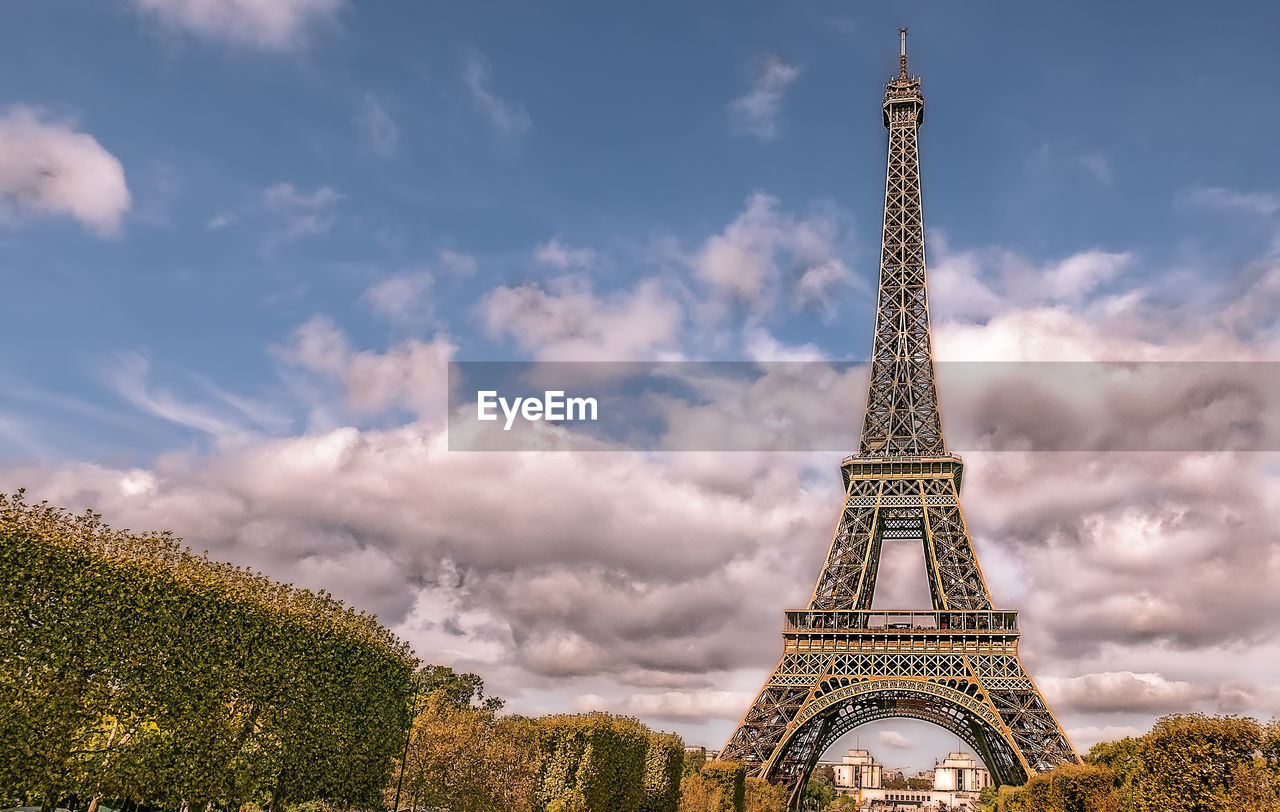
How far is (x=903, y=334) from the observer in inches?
2373

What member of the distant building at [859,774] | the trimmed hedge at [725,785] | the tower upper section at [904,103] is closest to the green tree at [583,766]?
the trimmed hedge at [725,785]

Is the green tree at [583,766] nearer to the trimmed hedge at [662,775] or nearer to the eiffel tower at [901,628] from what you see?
the trimmed hedge at [662,775]

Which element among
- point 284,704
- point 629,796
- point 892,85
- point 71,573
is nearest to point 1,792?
point 71,573

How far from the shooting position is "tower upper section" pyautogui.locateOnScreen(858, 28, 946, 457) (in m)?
57.6

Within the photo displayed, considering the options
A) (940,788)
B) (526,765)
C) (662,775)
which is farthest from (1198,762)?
(940,788)

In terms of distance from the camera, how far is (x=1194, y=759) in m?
27.2

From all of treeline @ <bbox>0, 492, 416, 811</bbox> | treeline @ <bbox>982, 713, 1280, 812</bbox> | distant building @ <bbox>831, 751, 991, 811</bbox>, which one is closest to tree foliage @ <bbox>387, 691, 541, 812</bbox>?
treeline @ <bbox>0, 492, 416, 811</bbox>

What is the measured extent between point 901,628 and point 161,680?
1681 inches

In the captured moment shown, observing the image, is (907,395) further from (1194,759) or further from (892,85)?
(1194,759)

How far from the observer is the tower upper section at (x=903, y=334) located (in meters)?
57.6

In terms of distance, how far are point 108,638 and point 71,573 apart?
182 cm

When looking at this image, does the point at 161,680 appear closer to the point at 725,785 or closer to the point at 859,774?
the point at 725,785

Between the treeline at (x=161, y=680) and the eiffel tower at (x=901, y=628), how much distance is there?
100ft

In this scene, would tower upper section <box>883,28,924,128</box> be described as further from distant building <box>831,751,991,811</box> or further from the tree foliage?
distant building <box>831,751,991,811</box>
